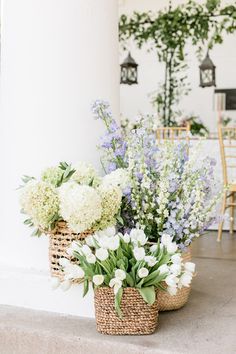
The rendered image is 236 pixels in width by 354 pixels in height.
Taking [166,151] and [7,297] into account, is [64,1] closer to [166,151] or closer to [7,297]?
[166,151]

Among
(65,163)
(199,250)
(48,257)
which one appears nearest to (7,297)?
(48,257)

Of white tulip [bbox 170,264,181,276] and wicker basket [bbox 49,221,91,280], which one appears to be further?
wicker basket [bbox 49,221,91,280]

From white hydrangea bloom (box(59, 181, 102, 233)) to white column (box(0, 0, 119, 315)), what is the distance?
428 millimetres

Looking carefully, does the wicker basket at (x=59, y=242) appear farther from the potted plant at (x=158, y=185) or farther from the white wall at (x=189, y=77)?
the white wall at (x=189, y=77)

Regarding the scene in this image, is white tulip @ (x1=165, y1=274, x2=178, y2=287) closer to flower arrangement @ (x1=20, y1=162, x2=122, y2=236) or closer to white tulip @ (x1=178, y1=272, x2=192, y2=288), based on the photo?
white tulip @ (x1=178, y1=272, x2=192, y2=288)

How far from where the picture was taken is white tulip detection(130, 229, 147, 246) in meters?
2.40

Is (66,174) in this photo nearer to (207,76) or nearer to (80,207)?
(80,207)

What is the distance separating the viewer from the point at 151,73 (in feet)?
30.3

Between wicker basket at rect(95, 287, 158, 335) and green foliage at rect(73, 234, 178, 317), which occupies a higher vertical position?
green foliage at rect(73, 234, 178, 317)

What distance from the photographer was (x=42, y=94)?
2787mm

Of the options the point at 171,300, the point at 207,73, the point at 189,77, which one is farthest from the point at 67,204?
the point at 189,77

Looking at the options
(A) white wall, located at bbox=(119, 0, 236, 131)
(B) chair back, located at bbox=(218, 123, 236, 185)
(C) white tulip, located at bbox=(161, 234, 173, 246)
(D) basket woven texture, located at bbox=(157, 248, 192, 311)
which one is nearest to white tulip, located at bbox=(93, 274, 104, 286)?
(C) white tulip, located at bbox=(161, 234, 173, 246)

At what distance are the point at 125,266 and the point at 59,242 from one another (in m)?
0.34

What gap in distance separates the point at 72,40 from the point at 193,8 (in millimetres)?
6280
